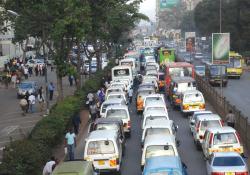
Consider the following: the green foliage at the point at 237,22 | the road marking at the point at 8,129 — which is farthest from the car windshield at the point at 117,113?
the green foliage at the point at 237,22

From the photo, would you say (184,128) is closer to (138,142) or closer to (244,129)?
(138,142)

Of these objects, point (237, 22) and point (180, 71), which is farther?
point (237, 22)

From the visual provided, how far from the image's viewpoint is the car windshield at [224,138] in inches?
866

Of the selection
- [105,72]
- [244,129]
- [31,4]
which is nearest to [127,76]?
[105,72]

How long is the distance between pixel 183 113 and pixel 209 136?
1390 cm

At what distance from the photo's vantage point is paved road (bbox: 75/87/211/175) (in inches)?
890

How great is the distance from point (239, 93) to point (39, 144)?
2999 centimetres

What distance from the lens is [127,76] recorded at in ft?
165

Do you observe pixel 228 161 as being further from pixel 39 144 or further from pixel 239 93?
pixel 239 93

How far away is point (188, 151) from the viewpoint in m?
26.1

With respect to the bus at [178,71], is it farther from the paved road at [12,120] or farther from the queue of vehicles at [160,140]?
the paved road at [12,120]

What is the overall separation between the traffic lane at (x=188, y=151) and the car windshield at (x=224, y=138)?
122 cm

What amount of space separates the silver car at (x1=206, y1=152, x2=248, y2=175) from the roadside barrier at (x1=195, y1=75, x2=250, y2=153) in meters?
6.25

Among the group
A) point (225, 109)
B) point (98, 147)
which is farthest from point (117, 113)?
point (98, 147)
